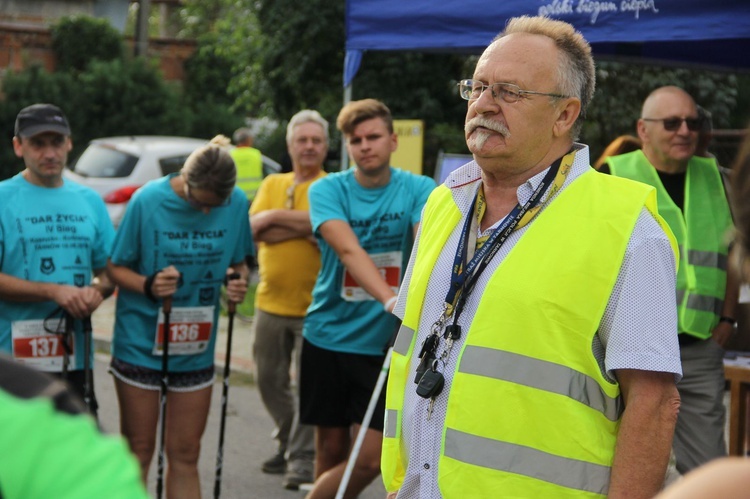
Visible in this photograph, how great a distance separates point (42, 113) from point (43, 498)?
15.3 ft

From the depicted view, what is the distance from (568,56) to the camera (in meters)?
3.12

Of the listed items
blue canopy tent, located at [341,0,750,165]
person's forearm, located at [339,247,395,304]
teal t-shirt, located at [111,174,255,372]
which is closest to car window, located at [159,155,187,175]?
blue canopy tent, located at [341,0,750,165]

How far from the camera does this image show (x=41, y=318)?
216 inches

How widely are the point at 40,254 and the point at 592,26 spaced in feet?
9.35

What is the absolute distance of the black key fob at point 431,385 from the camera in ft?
9.76

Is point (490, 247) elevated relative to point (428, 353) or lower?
elevated

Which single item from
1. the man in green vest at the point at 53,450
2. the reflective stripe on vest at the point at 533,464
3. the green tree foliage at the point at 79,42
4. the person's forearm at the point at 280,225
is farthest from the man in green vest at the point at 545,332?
the green tree foliage at the point at 79,42

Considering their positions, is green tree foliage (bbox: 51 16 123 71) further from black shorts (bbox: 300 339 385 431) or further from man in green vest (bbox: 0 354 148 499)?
man in green vest (bbox: 0 354 148 499)

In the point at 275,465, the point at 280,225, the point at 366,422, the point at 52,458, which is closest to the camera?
the point at 52,458

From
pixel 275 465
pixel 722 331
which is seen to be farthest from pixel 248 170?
pixel 722 331

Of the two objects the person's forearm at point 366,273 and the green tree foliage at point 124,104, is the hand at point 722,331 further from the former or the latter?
the green tree foliage at point 124,104

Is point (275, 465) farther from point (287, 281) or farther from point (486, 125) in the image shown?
point (486, 125)

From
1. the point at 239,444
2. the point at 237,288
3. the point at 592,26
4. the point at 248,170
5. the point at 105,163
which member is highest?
the point at 592,26

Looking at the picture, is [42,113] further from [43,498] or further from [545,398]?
[43,498]
